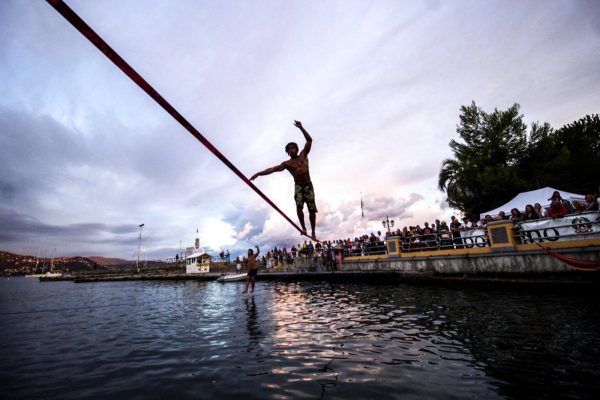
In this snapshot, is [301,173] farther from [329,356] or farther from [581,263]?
[581,263]

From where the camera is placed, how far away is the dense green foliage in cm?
2722

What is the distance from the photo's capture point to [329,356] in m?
4.78

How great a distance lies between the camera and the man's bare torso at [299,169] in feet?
18.4

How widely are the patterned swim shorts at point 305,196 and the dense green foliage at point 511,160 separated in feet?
91.7

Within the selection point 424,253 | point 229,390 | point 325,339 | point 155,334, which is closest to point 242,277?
point 424,253

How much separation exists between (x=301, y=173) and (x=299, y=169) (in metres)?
0.09

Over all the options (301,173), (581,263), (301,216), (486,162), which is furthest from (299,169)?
(486,162)

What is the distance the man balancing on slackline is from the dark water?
267 centimetres

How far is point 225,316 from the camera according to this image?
9641 mm

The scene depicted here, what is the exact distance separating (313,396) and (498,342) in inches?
159

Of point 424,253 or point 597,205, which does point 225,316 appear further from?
point 597,205

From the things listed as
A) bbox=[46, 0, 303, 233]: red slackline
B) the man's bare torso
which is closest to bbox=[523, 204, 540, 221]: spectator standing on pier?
the man's bare torso

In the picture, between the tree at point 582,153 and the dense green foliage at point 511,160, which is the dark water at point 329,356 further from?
the tree at point 582,153

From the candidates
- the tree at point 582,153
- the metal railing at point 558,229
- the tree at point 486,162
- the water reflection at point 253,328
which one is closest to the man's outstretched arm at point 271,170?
the water reflection at point 253,328
